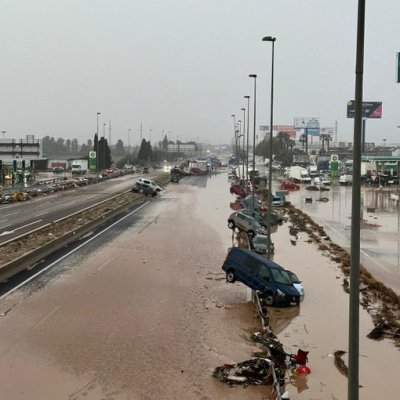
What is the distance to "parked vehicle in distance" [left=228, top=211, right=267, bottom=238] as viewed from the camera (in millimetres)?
34747

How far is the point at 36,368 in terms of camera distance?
12.9 m

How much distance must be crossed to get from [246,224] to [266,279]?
55.9 ft

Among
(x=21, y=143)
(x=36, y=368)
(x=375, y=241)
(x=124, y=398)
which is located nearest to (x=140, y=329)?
(x=36, y=368)

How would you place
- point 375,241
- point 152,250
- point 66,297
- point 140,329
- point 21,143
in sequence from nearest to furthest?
point 140,329, point 66,297, point 152,250, point 375,241, point 21,143

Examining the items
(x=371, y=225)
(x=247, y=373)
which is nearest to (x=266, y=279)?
(x=247, y=373)

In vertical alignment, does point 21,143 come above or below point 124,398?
above

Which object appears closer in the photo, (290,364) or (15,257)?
(290,364)

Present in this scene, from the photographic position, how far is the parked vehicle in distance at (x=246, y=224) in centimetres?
3475

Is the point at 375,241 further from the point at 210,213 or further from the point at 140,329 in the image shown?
the point at 140,329

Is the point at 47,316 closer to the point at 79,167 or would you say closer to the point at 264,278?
the point at 264,278

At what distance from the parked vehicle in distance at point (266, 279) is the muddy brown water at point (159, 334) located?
572mm

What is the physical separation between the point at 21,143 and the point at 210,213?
223ft

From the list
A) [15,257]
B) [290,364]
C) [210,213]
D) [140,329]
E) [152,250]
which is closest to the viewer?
[290,364]

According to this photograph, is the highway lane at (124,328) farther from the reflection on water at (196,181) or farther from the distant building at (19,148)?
the distant building at (19,148)
